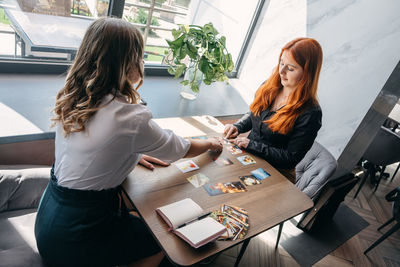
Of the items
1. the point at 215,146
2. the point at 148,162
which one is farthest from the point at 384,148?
the point at 148,162

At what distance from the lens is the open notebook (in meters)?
1.08

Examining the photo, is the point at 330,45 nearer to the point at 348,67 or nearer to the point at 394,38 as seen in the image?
the point at 348,67

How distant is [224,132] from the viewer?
77.5 inches

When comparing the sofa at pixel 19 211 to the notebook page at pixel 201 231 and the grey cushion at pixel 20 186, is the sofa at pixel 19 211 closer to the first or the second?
the grey cushion at pixel 20 186

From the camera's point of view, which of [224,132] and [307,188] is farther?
[307,188]

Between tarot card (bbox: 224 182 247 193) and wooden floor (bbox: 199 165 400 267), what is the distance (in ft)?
2.84

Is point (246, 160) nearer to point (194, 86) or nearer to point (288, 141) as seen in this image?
point (288, 141)

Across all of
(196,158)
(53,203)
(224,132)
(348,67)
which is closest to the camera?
(53,203)

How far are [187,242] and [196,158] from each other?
594mm


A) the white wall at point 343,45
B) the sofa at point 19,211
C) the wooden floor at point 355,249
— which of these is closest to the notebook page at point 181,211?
the sofa at point 19,211

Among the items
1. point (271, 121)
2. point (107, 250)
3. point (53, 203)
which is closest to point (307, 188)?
point (271, 121)

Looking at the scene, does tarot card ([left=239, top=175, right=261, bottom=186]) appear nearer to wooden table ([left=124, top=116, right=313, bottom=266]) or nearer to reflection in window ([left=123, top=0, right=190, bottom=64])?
wooden table ([left=124, top=116, right=313, bottom=266])

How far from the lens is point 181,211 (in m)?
1.18

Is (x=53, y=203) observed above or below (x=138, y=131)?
below
